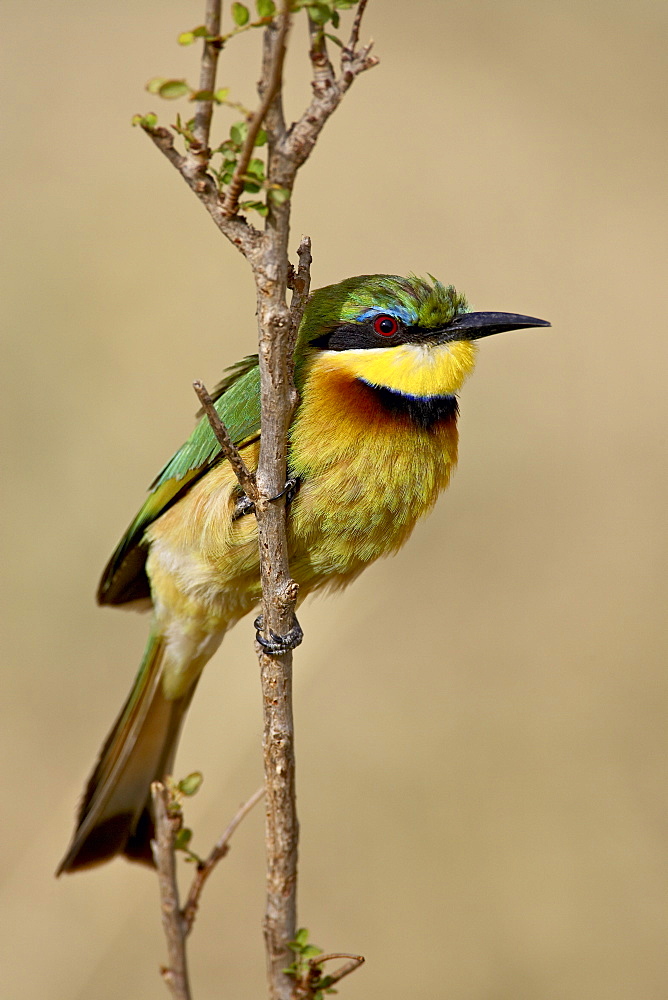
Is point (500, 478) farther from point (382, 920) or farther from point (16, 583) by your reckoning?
point (16, 583)

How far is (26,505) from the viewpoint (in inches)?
135

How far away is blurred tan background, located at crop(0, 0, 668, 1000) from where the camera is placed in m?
2.92

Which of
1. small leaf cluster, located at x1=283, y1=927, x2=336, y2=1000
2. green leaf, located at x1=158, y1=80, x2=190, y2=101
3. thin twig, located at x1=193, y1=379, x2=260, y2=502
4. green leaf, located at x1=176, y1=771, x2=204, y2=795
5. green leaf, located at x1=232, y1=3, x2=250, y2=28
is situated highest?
green leaf, located at x1=232, y1=3, x2=250, y2=28

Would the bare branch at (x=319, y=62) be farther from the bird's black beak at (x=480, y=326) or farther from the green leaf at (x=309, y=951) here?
the green leaf at (x=309, y=951)

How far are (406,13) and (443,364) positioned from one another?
3153mm

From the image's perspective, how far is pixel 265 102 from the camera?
107 centimetres

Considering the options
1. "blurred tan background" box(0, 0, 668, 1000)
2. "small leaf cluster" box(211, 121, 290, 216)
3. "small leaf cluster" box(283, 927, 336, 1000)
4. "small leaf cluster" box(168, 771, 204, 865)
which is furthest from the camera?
"blurred tan background" box(0, 0, 668, 1000)

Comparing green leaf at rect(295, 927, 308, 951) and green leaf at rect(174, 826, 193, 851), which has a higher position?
green leaf at rect(174, 826, 193, 851)

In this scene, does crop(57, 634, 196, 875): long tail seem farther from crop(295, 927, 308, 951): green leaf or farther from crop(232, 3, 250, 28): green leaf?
crop(232, 3, 250, 28): green leaf

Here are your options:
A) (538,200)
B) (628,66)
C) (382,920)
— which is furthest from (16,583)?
(628,66)

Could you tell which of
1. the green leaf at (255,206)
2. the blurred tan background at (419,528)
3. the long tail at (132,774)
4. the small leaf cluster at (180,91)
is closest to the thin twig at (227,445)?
the green leaf at (255,206)

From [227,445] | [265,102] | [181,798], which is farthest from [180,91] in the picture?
[181,798]

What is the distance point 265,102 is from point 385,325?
3.12 feet

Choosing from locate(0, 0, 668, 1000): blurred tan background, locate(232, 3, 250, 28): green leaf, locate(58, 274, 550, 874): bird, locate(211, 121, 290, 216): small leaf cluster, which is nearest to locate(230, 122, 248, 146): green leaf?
locate(211, 121, 290, 216): small leaf cluster
